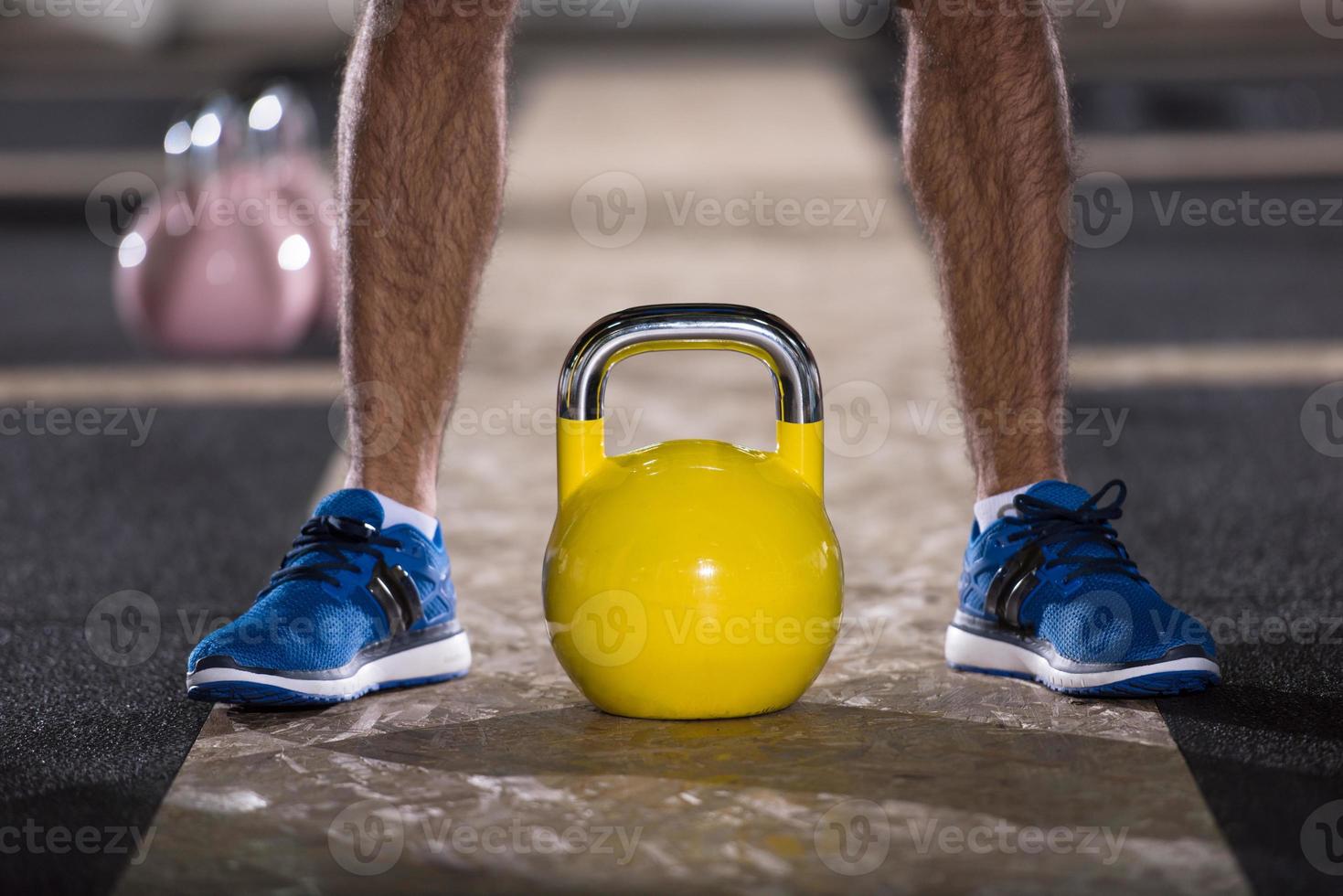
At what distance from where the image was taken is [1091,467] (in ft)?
10.3

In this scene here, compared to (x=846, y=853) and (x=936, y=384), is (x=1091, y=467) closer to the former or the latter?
(x=936, y=384)

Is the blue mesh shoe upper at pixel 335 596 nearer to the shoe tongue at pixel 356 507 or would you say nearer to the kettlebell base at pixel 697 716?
the shoe tongue at pixel 356 507

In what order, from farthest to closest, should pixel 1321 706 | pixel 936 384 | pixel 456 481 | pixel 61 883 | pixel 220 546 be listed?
pixel 936 384
pixel 456 481
pixel 220 546
pixel 1321 706
pixel 61 883

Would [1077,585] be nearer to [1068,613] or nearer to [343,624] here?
[1068,613]

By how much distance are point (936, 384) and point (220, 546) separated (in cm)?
189

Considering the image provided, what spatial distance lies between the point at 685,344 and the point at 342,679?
1.91 feet

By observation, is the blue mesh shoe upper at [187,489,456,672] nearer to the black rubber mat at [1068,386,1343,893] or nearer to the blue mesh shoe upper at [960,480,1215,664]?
the blue mesh shoe upper at [960,480,1215,664]

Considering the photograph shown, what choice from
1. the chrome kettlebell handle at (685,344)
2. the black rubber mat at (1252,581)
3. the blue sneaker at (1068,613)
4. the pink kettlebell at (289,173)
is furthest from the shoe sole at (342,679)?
the pink kettlebell at (289,173)

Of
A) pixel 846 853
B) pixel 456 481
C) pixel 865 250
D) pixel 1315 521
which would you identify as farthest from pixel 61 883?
pixel 865 250

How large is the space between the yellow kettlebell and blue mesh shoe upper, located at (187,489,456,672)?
0.83ft

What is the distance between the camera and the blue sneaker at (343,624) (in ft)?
6.04

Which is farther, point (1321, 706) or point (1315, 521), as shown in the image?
point (1315, 521)

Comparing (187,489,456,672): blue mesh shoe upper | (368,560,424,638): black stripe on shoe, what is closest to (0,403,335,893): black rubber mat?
(187,489,456,672): blue mesh shoe upper

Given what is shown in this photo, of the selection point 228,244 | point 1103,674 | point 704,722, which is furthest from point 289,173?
point 1103,674
